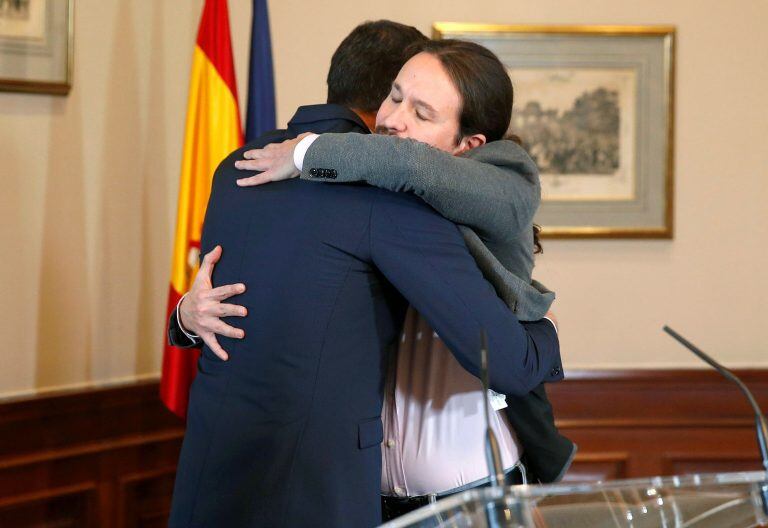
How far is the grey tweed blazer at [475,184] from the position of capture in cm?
159

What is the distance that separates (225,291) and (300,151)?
0.96 feet

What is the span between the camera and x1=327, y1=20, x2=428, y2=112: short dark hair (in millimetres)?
1958

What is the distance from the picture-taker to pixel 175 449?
3535 mm

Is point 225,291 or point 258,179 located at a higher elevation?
point 258,179

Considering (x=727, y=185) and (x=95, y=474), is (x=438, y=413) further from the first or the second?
(x=727, y=185)

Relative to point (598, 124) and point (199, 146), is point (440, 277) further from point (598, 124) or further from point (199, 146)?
point (598, 124)

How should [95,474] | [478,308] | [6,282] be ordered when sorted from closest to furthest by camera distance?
[478,308] → [6,282] → [95,474]

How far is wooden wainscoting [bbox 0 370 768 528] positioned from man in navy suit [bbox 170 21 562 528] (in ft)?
5.06

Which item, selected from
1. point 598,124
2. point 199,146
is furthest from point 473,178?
point 598,124

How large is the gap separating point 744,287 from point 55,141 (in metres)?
2.74

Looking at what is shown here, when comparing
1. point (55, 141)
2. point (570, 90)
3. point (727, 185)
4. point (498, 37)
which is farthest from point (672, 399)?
point (55, 141)

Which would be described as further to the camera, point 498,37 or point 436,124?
point 498,37

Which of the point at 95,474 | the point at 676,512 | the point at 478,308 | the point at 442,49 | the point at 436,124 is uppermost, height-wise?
the point at 442,49

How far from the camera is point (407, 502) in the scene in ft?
6.30
